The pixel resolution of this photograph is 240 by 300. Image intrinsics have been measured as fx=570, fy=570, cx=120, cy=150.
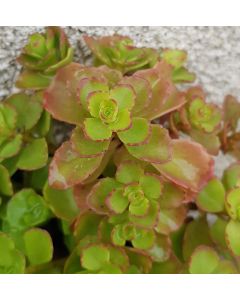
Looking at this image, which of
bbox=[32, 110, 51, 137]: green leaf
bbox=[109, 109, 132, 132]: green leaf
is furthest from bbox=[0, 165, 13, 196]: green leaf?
bbox=[109, 109, 132, 132]: green leaf

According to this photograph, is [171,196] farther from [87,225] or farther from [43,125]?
[43,125]

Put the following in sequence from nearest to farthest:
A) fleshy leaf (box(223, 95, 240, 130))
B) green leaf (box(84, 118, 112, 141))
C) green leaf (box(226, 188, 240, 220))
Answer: green leaf (box(84, 118, 112, 141)), green leaf (box(226, 188, 240, 220)), fleshy leaf (box(223, 95, 240, 130))

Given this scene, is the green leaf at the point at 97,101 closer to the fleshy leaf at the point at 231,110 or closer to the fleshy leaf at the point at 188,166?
the fleshy leaf at the point at 188,166

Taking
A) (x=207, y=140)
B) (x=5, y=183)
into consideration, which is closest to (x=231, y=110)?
(x=207, y=140)

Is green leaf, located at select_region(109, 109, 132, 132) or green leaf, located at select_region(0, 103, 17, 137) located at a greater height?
green leaf, located at select_region(109, 109, 132, 132)

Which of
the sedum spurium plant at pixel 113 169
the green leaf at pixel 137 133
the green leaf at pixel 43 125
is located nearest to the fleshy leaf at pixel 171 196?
the sedum spurium plant at pixel 113 169

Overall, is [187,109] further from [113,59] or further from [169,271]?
[169,271]

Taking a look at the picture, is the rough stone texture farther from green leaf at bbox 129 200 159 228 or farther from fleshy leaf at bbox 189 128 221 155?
green leaf at bbox 129 200 159 228
